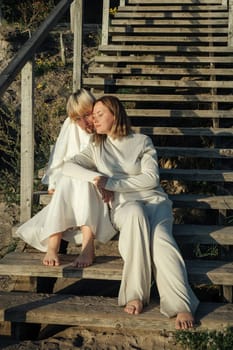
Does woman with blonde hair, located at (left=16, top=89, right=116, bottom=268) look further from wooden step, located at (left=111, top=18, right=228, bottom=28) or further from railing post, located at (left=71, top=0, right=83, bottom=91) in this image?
wooden step, located at (left=111, top=18, right=228, bottom=28)

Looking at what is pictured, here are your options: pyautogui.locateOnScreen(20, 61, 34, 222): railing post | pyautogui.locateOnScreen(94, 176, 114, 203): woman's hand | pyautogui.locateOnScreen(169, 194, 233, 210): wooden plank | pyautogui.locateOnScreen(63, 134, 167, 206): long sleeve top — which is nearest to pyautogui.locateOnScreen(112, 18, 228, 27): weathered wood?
pyautogui.locateOnScreen(20, 61, 34, 222): railing post

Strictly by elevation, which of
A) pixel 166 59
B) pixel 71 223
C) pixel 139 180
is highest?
pixel 166 59

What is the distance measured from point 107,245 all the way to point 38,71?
17.9ft

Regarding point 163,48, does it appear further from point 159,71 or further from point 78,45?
point 78,45

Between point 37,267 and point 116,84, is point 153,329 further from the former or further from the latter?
point 116,84

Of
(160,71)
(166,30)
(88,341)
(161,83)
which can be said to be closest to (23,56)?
(88,341)

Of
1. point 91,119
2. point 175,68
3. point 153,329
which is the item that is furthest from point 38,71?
point 153,329

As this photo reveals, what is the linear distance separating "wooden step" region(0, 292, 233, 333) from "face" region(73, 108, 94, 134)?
124cm

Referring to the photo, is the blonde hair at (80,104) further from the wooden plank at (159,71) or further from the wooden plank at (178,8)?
the wooden plank at (178,8)

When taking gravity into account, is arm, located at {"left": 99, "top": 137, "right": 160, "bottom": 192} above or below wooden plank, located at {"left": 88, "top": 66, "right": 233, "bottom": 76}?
below

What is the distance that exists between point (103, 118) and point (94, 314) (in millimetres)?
1293

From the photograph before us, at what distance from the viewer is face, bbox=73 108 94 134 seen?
376 cm

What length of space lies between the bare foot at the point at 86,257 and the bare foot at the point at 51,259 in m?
0.11

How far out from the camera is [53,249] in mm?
3271
